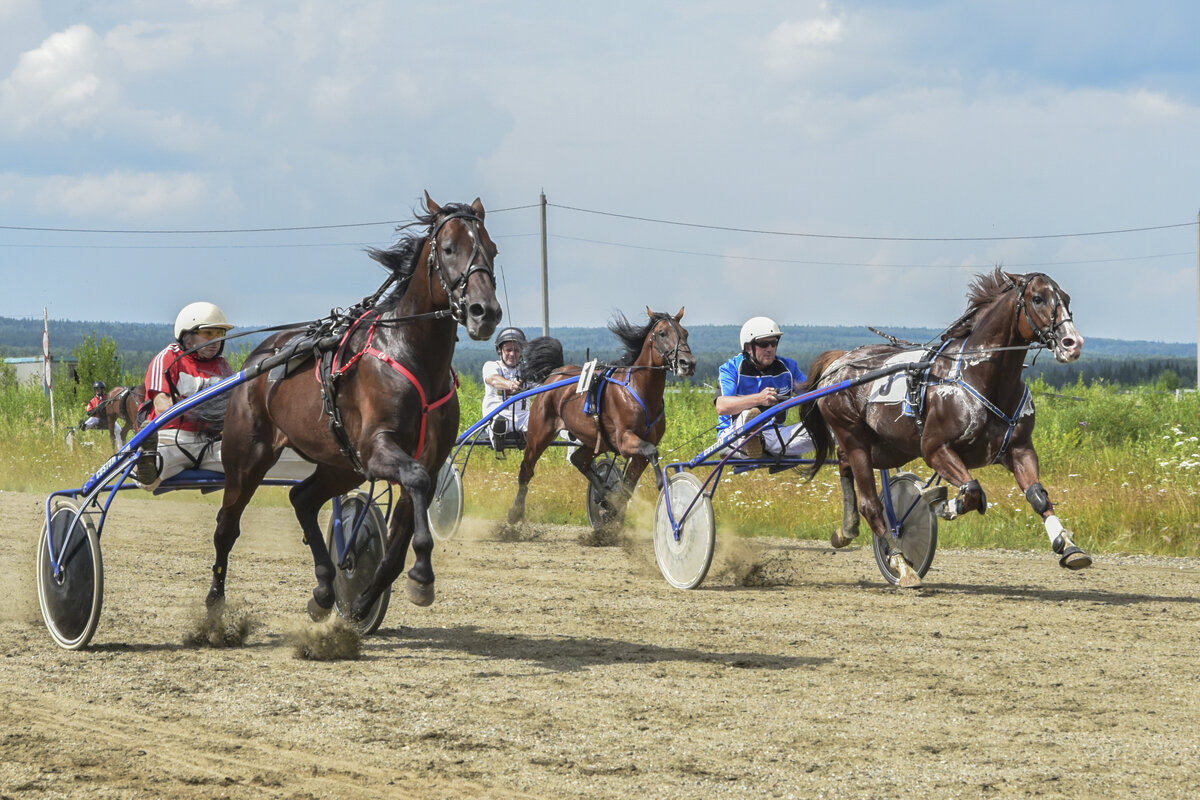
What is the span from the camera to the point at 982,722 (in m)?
4.79

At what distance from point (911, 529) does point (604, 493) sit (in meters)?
3.67

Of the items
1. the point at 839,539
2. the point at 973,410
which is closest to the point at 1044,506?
the point at 973,410

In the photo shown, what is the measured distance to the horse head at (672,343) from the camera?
9.98 m

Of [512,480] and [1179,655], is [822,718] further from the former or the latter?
[512,480]

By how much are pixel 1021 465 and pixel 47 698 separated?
5.37 m

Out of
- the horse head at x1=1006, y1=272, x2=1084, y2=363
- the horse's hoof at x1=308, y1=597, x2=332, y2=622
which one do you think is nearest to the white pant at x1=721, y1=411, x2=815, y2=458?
the horse head at x1=1006, y1=272, x2=1084, y2=363

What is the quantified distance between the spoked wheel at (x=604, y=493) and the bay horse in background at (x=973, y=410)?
309 cm

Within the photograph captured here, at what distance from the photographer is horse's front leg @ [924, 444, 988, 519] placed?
7.52m

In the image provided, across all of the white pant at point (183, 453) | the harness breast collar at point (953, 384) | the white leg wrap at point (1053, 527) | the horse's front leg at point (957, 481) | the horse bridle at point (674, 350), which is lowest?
the white leg wrap at point (1053, 527)

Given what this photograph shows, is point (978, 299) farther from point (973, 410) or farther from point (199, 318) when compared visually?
point (199, 318)

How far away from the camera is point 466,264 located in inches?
227

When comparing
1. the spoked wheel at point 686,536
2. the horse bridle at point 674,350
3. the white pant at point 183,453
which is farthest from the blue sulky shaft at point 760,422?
the white pant at point 183,453

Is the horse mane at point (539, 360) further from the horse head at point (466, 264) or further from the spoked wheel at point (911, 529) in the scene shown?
the horse head at point (466, 264)

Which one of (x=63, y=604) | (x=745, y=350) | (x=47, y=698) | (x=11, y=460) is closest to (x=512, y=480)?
(x=745, y=350)
